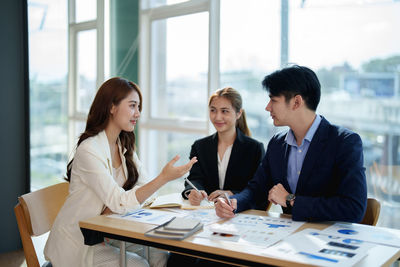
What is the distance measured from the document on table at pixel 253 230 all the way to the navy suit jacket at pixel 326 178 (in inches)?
4.5

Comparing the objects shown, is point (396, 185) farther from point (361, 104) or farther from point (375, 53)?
point (375, 53)

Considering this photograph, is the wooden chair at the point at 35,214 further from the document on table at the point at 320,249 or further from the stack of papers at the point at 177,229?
the document on table at the point at 320,249

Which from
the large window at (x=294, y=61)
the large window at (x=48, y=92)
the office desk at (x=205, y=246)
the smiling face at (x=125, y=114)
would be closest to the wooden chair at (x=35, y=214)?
the office desk at (x=205, y=246)

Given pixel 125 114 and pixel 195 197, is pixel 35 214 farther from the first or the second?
pixel 195 197

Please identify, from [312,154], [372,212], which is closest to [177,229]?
[312,154]

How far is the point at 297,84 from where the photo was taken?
2141 millimetres

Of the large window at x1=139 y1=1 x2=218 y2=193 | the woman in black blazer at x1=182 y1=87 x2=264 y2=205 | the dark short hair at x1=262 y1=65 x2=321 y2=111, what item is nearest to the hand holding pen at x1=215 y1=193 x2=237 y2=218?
the dark short hair at x1=262 y1=65 x2=321 y2=111

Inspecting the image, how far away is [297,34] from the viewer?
3154 mm

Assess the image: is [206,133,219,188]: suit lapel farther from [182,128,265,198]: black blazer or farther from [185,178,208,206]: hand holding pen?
[185,178,208,206]: hand holding pen

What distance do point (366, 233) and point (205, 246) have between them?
73 centimetres

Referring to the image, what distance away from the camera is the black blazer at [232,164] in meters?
2.91

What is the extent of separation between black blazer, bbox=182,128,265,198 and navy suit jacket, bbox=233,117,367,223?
54 centimetres

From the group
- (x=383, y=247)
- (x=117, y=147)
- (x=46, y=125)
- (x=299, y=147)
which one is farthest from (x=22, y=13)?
(x=383, y=247)

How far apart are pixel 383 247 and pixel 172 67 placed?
3.06 metres
